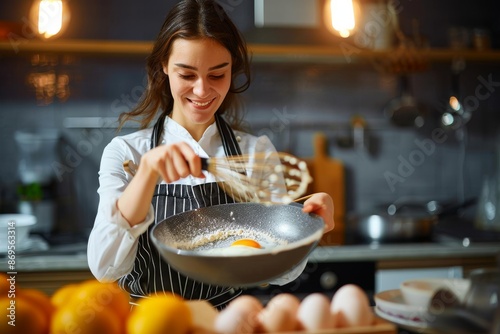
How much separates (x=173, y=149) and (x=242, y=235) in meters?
0.26

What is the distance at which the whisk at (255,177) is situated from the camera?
99 cm

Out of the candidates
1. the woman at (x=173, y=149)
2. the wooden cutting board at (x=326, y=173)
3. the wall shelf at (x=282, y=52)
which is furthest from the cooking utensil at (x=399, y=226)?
the woman at (x=173, y=149)

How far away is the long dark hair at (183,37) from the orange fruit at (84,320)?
1.69ft

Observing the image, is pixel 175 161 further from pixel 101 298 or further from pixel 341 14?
pixel 341 14

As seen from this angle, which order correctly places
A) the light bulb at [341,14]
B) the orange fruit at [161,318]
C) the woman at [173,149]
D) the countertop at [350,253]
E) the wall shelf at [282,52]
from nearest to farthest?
the orange fruit at [161,318], the woman at [173,149], the countertop at [350,253], the light bulb at [341,14], the wall shelf at [282,52]

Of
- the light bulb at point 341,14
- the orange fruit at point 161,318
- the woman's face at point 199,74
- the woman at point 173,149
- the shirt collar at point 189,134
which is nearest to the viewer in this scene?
the orange fruit at point 161,318

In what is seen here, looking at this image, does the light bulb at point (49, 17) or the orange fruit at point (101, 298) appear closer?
the orange fruit at point (101, 298)

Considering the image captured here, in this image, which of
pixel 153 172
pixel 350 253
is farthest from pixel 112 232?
pixel 350 253

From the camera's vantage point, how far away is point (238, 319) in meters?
0.72

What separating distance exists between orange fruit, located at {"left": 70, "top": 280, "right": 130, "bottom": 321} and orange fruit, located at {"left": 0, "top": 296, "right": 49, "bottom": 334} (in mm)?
44

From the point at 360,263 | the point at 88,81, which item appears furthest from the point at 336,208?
the point at 88,81

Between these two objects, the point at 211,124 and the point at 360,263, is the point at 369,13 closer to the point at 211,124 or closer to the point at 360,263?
the point at 360,263

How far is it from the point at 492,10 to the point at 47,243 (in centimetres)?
207

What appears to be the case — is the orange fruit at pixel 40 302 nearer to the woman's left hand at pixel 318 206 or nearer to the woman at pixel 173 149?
the woman at pixel 173 149
